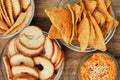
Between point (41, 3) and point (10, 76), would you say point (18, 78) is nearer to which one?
point (10, 76)

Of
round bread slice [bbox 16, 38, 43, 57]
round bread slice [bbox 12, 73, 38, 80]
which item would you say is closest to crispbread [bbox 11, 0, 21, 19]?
round bread slice [bbox 16, 38, 43, 57]

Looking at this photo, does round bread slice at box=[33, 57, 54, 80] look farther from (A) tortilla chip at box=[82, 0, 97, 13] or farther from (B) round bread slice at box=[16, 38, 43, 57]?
(A) tortilla chip at box=[82, 0, 97, 13]

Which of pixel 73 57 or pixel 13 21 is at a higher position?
pixel 13 21

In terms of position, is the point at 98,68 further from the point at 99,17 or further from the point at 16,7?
the point at 16,7

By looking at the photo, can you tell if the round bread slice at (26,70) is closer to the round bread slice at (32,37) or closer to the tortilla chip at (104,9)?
the round bread slice at (32,37)

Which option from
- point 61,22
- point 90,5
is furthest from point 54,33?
point 90,5

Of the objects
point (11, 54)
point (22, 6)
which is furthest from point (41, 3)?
point (11, 54)
